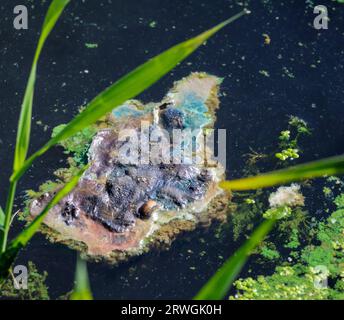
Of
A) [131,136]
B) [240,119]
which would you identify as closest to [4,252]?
[131,136]

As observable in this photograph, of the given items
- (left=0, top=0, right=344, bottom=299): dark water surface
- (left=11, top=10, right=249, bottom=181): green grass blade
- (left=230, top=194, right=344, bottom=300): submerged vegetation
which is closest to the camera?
(left=11, top=10, right=249, bottom=181): green grass blade

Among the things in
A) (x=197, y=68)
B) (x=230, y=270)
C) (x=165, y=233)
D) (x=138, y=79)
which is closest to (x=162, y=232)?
(x=165, y=233)

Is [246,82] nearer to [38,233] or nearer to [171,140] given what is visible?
[171,140]

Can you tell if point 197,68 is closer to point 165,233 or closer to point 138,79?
point 165,233

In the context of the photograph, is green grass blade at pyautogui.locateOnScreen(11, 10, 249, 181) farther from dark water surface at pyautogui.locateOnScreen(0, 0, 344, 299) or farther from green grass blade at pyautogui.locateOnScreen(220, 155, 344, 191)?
dark water surface at pyautogui.locateOnScreen(0, 0, 344, 299)

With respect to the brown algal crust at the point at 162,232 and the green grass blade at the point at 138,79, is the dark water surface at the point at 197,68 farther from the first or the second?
the green grass blade at the point at 138,79

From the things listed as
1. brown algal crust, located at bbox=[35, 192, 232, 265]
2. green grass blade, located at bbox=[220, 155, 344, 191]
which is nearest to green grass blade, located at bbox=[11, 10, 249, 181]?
A: green grass blade, located at bbox=[220, 155, 344, 191]

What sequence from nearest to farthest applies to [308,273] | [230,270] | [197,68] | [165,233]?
[230,270] < [308,273] < [165,233] < [197,68]

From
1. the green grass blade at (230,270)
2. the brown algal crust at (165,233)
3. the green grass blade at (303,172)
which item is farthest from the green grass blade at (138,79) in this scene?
the brown algal crust at (165,233)
